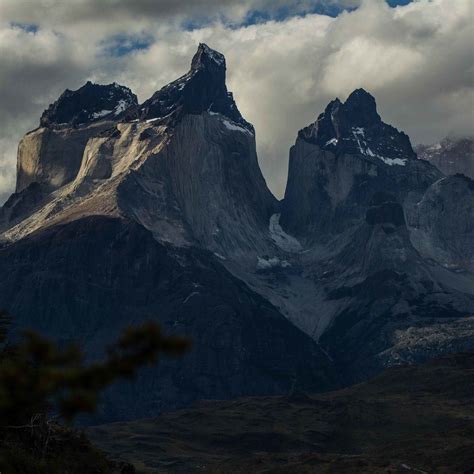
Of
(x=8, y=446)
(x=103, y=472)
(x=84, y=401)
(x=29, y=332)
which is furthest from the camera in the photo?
(x=103, y=472)

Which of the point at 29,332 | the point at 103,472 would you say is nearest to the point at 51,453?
the point at 103,472

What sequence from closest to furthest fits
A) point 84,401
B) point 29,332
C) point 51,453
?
point 84,401
point 29,332
point 51,453

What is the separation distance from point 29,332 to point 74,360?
6.01ft

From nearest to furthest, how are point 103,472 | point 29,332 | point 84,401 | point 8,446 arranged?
point 84,401, point 29,332, point 8,446, point 103,472

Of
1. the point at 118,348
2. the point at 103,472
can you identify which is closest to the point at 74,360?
the point at 118,348

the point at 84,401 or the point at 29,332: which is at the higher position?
the point at 29,332

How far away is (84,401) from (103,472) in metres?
96.0

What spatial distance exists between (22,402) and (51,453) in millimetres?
85538

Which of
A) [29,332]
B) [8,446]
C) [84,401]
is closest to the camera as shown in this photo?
[84,401]

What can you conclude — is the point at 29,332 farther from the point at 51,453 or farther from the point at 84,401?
the point at 51,453

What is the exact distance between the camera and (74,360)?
3084 centimetres

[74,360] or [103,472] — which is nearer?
[74,360]

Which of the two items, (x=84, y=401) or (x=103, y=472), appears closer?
(x=84, y=401)

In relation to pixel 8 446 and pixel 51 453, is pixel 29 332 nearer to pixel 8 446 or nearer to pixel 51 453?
pixel 8 446
